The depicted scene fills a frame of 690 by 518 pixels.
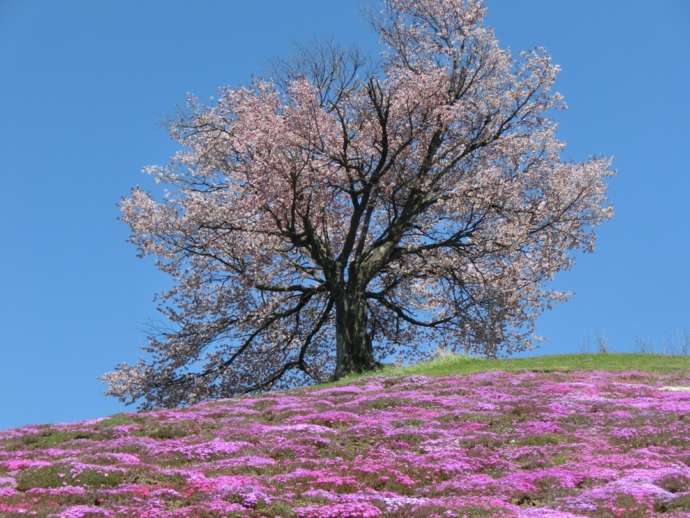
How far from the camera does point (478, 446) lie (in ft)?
66.2

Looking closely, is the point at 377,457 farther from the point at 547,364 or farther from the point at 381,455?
the point at 547,364

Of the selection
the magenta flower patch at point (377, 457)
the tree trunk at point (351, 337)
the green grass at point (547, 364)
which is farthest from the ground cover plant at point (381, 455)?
the tree trunk at point (351, 337)

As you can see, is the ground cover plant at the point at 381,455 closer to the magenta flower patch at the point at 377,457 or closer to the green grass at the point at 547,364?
the magenta flower patch at the point at 377,457

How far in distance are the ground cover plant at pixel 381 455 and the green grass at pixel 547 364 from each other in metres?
3.97

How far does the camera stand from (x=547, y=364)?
35562mm

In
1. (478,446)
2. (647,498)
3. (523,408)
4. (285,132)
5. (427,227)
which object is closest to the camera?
(647,498)

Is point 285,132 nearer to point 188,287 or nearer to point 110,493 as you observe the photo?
point 188,287

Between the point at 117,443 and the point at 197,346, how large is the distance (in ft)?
66.4

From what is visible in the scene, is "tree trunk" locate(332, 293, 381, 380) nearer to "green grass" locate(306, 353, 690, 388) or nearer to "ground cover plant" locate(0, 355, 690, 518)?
"green grass" locate(306, 353, 690, 388)

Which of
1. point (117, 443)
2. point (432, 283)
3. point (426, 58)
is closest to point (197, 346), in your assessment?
point (432, 283)

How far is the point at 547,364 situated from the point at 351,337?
27.6 feet

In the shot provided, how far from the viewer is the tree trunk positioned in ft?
127

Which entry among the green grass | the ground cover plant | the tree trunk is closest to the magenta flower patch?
the ground cover plant

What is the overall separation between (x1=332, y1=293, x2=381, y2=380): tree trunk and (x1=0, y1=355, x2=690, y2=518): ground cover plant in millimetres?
8842
